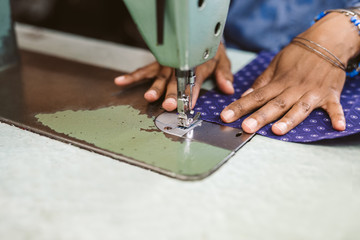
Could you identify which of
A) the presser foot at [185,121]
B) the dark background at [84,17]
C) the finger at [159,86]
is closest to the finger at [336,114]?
the presser foot at [185,121]

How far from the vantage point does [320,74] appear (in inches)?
43.0

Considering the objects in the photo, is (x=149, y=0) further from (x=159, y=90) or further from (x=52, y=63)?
(x=52, y=63)

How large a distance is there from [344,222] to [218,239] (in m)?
0.23

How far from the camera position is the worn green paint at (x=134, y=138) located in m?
0.78

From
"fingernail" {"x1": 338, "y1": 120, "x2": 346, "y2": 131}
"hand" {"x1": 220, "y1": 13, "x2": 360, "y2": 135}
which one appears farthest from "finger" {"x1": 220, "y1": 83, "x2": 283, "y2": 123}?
"fingernail" {"x1": 338, "y1": 120, "x2": 346, "y2": 131}

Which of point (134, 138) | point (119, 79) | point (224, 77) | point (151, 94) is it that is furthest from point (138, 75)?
point (134, 138)

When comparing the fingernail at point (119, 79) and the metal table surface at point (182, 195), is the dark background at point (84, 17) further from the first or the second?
the metal table surface at point (182, 195)

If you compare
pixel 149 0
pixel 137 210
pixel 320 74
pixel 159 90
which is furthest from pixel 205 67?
pixel 137 210

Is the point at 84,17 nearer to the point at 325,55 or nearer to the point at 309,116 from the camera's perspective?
the point at 325,55

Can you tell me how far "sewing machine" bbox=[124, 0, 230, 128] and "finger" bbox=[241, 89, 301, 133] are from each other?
0.18 meters

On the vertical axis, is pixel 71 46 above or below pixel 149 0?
below

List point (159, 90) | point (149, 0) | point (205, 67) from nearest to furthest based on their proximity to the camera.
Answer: point (149, 0), point (159, 90), point (205, 67)

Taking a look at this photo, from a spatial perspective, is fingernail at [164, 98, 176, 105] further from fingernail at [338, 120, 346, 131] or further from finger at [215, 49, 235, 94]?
fingernail at [338, 120, 346, 131]

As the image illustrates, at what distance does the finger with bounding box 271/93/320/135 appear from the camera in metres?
0.91
